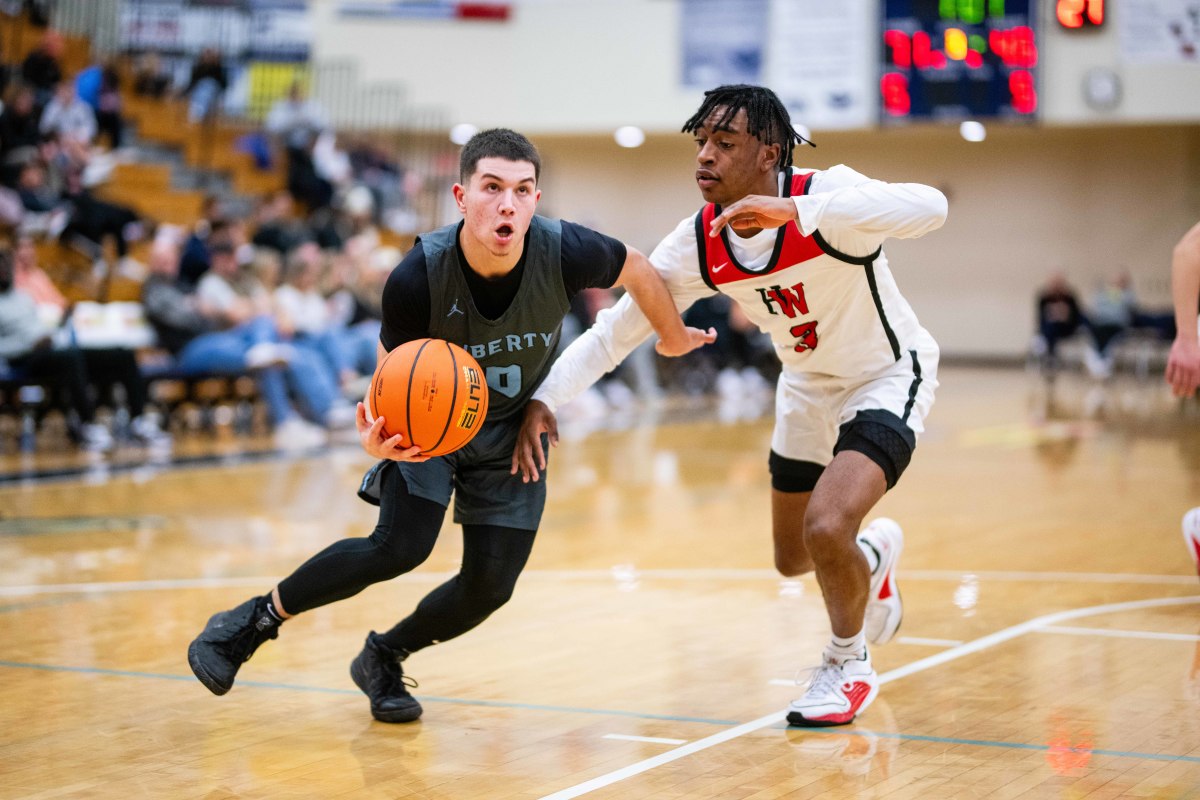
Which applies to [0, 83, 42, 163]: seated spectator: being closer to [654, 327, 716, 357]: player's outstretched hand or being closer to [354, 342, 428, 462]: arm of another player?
[654, 327, 716, 357]: player's outstretched hand

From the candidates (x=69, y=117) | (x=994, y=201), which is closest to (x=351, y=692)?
(x=69, y=117)

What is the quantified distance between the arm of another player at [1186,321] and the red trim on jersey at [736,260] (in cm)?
151

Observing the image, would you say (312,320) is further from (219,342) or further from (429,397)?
(429,397)

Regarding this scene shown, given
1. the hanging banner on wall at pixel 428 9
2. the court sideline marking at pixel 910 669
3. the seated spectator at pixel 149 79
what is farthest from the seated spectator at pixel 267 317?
the hanging banner on wall at pixel 428 9

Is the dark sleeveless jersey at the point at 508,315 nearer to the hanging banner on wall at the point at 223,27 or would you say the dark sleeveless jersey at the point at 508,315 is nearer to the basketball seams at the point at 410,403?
the basketball seams at the point at 410,403

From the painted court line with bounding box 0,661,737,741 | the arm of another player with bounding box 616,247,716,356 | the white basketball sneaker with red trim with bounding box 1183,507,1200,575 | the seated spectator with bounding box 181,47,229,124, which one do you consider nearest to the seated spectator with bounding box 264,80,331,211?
the seated spectator with bounding box 181,47,229,124

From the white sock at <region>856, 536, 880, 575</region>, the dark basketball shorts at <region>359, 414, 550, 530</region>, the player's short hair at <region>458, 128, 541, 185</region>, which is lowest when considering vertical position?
the white sock at <region>856, 536, 880, 575</region>

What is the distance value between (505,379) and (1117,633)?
290 cm

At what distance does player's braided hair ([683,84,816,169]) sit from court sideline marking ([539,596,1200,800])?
1817mm

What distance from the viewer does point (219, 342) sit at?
12.9 meters

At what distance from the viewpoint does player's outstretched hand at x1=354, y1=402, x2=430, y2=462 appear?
13.6 ft

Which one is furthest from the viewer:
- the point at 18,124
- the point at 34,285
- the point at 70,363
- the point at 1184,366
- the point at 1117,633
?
the point at 18,124

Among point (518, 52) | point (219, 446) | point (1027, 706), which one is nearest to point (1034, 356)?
point (518, 52)

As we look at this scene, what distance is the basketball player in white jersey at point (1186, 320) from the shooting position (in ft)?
17.4
